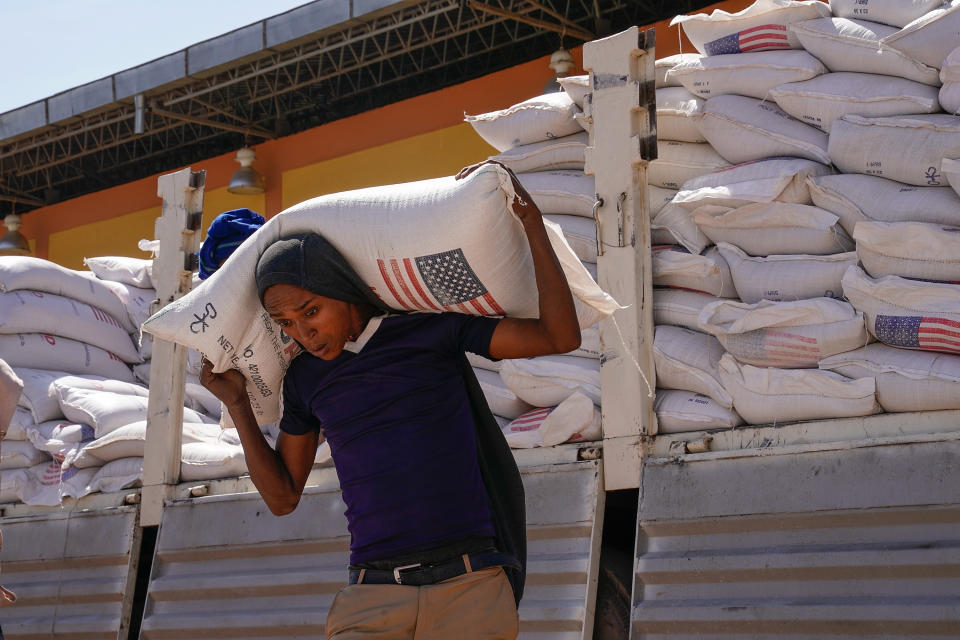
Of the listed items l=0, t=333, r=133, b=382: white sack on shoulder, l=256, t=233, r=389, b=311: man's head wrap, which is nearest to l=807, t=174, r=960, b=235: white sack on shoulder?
l=256, t=233, r=389, b=311: man's head wrap

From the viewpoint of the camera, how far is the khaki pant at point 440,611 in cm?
203

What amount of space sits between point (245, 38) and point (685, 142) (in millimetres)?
6175

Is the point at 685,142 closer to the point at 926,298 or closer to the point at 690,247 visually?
the point at 690,247

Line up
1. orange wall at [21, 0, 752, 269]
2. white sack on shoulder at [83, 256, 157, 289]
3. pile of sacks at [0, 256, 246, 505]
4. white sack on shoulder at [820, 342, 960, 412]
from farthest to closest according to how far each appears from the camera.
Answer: orange wall at [21, 0, 752, 269] → white sack on shoulder at [83, 256, 157, 289] → pile of sacks at [0, 256, 246, 505] → white sack on shoulder at [820, 342, 960, 412]

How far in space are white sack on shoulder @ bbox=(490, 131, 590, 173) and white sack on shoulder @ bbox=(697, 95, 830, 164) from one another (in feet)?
1.41

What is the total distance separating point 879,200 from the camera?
3.26 meters

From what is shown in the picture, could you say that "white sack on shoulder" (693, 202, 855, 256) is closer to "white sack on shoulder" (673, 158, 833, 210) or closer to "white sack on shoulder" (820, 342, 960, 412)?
"white sack on shoulder" (673, 158, 833, 210)

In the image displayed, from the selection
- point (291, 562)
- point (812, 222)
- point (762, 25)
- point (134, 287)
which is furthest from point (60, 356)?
point (812, 222)

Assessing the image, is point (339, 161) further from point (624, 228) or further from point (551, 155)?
point (624, 228)

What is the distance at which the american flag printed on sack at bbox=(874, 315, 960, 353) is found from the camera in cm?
296

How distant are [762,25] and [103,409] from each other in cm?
309

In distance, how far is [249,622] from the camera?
3746 millimetres

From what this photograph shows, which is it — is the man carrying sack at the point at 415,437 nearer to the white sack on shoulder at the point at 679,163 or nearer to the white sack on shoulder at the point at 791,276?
the white sack on shoulder at the point at 791,276

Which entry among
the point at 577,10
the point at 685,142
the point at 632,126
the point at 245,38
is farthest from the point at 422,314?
the point at 245,38
